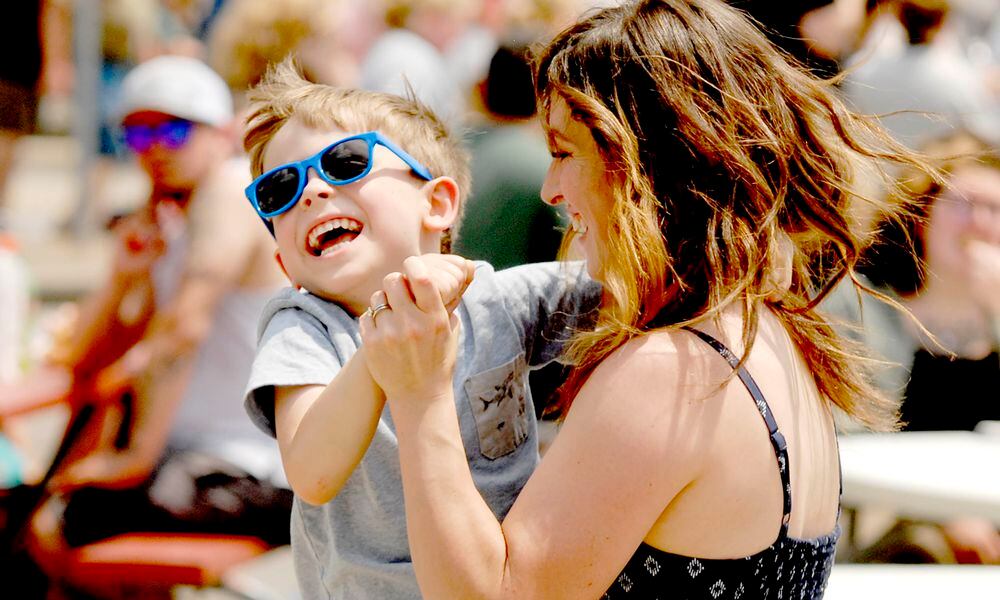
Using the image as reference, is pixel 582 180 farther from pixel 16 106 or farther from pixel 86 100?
pixel 86 100

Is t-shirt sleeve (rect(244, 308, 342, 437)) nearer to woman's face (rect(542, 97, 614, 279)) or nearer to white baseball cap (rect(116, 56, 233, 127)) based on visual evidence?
woman's face (rect(542, 97, 614, 279))

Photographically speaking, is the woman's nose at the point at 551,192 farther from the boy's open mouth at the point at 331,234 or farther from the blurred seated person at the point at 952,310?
the blurred seated person at the point at 952,310

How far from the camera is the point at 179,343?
10.5 ft

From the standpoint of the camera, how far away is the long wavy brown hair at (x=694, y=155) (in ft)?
4.55

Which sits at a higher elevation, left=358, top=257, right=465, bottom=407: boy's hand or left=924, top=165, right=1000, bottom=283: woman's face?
left=358, top=257, right=465, bottom=407: boy's hand

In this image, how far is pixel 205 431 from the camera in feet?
10.3

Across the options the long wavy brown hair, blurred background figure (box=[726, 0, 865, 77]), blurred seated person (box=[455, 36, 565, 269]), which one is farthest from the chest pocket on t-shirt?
blurred seated person (box=[455, 36, 565, 269])

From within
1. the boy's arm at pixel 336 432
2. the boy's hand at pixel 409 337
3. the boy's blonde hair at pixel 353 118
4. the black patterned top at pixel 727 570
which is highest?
the boy's blonde hair at pixel 353 118

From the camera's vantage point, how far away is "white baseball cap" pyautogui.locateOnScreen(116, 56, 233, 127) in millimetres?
3324

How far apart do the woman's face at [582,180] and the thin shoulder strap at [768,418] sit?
0.17m

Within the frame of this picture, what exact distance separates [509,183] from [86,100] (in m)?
5.19

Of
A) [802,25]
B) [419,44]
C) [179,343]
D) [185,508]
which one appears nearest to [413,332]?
[185,508]

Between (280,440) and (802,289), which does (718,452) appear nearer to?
(802,289)

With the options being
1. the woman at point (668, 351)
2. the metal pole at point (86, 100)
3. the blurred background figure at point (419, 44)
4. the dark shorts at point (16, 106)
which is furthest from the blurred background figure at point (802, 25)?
the metal pole at point (86, 100)
